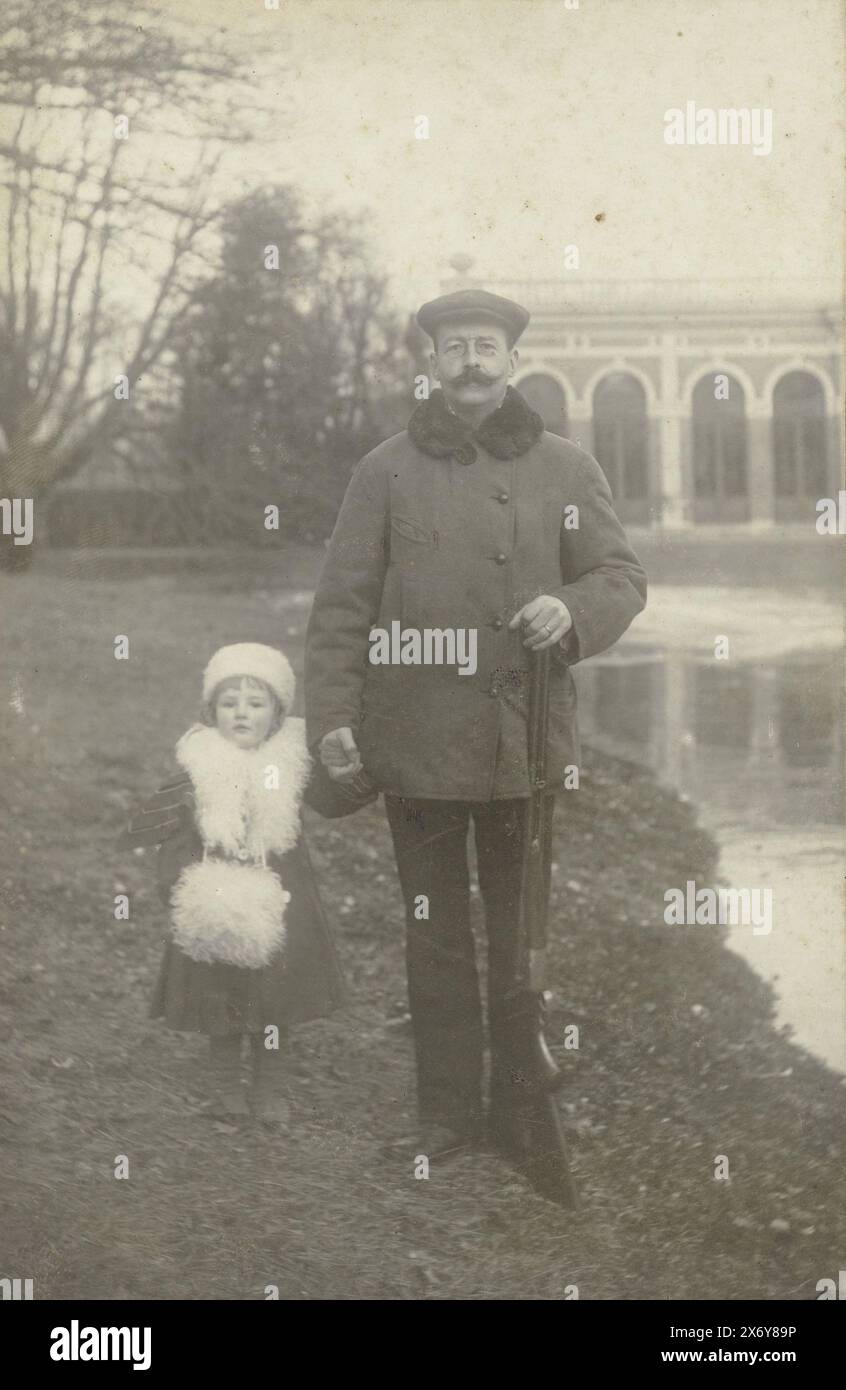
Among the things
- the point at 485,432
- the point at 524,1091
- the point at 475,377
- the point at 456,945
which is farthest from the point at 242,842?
the point at 475,377

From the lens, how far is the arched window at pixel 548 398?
3641 millimetres

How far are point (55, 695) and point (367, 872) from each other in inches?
42.2

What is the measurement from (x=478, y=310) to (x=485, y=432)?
34 centimetres

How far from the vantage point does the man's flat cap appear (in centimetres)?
347

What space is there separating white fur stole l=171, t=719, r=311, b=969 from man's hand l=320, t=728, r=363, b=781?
0.16 meters

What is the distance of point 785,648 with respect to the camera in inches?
155

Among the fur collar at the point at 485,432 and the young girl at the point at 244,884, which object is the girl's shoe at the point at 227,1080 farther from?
the fur collar at the point at 485,432

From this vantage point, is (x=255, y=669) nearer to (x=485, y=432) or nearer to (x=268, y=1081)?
(x=485, y=432)

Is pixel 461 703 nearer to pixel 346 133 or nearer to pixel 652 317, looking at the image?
pixel 652 317

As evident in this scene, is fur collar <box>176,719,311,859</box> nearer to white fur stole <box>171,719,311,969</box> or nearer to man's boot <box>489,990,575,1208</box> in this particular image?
white fur stole <box>171,719,311,969</box>

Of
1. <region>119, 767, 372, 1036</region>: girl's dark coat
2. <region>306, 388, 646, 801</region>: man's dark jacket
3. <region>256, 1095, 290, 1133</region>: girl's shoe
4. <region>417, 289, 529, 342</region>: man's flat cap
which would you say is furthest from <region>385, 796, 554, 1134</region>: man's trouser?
<region>417, 289, 529, 342</region>: man's flat cap

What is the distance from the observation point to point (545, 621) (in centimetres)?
335
